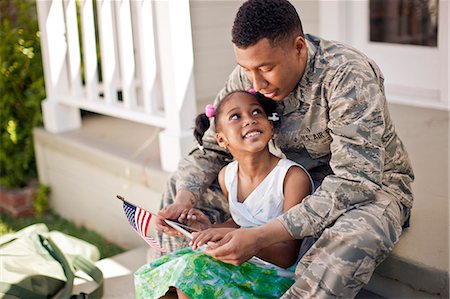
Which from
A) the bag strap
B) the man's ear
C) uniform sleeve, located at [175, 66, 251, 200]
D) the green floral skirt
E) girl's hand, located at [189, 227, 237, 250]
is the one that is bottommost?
the bag strap

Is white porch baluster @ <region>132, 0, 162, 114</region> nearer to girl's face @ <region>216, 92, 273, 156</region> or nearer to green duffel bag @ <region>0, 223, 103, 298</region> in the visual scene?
green duffel bag @ <region>0, 223, 103, 298</region>

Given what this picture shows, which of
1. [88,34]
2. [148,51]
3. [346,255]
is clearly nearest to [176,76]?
[148,51]

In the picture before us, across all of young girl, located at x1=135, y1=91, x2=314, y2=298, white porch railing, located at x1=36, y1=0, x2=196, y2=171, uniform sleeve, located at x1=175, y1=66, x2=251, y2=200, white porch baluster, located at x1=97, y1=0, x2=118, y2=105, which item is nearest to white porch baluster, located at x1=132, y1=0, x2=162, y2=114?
white porch railing, located at x1=36, y1=0, x2=196, y2=171

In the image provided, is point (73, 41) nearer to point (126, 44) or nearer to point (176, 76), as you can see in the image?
point (126, 44)

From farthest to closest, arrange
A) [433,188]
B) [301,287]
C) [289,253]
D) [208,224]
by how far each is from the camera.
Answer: [433,188]
[208,224]
[289,253]
[301,287]

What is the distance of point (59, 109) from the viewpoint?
4.46 meters

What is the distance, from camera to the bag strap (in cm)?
288

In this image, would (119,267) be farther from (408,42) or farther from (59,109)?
(408,42)

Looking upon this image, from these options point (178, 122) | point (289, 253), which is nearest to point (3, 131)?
point (178, 122)

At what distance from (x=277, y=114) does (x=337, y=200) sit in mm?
435

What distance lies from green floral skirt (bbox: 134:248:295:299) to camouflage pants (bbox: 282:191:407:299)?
14cm

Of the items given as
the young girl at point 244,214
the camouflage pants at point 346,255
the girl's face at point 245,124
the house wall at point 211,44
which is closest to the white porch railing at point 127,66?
the house wall at point 211,44

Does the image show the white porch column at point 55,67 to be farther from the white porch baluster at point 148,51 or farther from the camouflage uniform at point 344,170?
the camouflage uniform at point 344,170

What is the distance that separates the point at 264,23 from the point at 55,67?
255 cm
